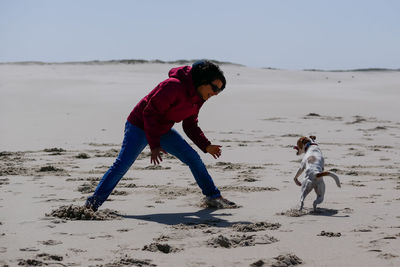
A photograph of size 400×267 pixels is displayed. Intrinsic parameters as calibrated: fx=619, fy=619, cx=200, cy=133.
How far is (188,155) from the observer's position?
6.32 metres

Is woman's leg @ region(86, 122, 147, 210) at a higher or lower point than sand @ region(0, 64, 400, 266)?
higher

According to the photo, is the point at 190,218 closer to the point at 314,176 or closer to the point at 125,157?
the point at 125,157

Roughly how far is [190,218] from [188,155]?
816 millimetres

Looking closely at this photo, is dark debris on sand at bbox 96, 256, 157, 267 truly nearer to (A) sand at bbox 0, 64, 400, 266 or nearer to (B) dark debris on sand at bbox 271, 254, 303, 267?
(A) sand at bbox 0, 64, 400, 266

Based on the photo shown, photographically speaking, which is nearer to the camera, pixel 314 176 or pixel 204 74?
pixel 204 74

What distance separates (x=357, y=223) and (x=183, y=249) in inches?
66.8

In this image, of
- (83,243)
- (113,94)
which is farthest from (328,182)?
(113,94)

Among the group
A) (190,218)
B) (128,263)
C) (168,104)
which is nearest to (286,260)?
(128,263)

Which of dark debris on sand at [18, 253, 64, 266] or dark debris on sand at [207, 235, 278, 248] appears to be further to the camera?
dark debris on sand at [207, 235, 278, 248]

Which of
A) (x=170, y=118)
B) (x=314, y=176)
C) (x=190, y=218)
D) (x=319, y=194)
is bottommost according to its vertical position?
(x=190, y=218)

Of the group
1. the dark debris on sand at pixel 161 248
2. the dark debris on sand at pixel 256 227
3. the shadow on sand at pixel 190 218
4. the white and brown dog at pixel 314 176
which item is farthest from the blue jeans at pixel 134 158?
the dark debris on sand at pixel 161 248

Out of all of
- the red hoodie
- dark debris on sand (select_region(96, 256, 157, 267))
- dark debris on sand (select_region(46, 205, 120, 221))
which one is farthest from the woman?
dark debris on sand (select_region(96, 256, 157, 267))

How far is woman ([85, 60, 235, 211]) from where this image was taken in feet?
18.6

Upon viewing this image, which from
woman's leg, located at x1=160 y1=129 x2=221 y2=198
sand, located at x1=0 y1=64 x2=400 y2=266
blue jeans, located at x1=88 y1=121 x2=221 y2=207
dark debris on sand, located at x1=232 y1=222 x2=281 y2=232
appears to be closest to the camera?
sand, located at x1=0 y1=64 x2=400 y2=266
